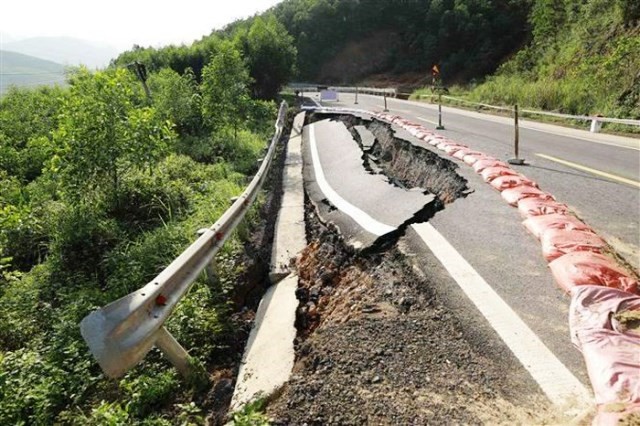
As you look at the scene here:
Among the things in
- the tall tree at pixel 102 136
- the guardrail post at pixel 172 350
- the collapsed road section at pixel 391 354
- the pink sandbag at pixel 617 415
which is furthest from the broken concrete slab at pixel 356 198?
the tall tree at pixel 102 136

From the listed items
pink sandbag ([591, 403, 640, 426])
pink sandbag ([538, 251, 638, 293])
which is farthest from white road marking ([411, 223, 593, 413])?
pink sandbag ([538, 251, 638, 293])

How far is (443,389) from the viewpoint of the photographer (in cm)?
234

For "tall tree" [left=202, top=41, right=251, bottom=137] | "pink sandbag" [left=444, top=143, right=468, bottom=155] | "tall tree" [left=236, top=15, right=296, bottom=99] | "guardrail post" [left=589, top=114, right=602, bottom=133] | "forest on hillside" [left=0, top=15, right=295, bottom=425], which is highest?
"tall tree" [left=236, top=15, right=296, bottom=99]

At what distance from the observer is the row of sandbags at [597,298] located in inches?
85.0

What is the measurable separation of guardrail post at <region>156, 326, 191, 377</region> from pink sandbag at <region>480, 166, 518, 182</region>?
17.2ft

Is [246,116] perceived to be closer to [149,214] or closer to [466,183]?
[149,214]

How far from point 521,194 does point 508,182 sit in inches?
24.2

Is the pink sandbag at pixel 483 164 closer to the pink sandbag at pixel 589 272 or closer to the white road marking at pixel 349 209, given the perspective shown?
the white road marking at pixel 349 209

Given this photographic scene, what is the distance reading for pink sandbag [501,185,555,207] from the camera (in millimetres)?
5340

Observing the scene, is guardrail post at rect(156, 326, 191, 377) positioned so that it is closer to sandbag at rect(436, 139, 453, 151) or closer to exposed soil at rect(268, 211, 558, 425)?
exposed soil at rect(268, 211, 558, 425)

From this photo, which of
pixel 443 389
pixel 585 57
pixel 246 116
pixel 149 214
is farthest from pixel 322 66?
pixel 443 389

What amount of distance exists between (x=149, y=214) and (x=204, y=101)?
780 centimetres

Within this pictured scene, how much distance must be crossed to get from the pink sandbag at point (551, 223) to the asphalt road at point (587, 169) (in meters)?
0.30

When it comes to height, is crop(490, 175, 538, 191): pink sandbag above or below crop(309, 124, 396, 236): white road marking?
above
